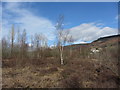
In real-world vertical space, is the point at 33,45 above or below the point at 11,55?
above

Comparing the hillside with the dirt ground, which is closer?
the hillside

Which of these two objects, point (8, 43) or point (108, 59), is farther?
point (8, 43)

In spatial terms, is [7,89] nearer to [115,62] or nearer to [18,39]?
[115,62]

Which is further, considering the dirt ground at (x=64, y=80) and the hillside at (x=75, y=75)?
the dirt ground at (x=64, y=80)

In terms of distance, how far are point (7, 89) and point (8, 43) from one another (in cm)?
2108

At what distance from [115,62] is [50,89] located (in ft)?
12.0

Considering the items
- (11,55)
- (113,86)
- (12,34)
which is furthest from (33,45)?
(113,86)

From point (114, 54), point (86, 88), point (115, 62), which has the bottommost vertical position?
point (86, 88)

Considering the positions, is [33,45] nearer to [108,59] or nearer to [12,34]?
[12,34]

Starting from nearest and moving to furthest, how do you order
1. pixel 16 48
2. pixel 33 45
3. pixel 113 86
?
pixel 113 86, pixel 16 48, pixel 33 45

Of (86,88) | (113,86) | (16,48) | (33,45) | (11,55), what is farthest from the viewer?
(33,45)

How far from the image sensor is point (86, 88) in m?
5.67

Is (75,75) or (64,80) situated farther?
(75,75)

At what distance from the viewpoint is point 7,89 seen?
5543 mm
